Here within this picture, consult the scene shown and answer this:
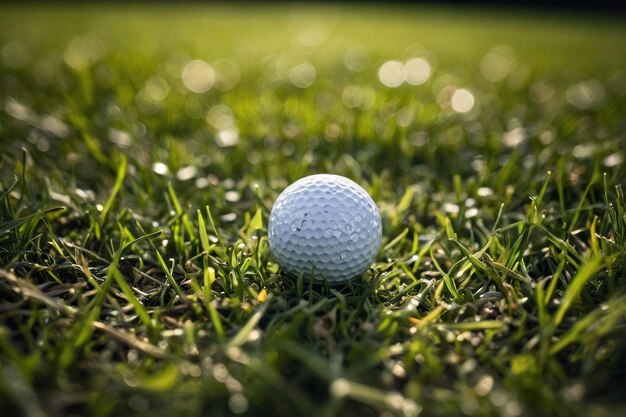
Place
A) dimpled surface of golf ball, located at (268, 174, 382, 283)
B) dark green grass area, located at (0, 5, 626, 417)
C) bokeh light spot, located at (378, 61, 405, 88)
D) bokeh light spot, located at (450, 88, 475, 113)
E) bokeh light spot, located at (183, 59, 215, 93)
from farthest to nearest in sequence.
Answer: bokeh light spot, located at (378, 61, 405, 88)
bokeh light spot, located at (183, 59, 215, 93)
bokeh light spot, located at (450, 88, 475, 113)
dimpled surface of golf ball, located at (268, 174, 382, 283)
dark green grass area, located at (0, 5, 626, 417)

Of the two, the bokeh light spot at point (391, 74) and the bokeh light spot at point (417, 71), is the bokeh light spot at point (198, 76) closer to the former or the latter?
the bokeh light spot at point (391, 74)

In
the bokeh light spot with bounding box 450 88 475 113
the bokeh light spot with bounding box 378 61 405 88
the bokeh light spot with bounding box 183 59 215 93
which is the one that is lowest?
the bokeh light spot with bounding box 183 59 215 93

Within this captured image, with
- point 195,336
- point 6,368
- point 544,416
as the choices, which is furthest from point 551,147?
point 6,368

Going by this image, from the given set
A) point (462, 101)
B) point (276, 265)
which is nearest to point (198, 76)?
point (462, 101)

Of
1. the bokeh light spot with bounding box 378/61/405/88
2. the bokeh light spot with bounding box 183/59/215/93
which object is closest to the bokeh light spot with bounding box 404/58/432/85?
the bokeh light spot with bounding box 378/61/405/88

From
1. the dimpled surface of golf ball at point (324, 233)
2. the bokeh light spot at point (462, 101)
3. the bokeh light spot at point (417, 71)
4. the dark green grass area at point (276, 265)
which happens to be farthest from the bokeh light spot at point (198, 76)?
the dimpled surface of golf ball at point (324, 233)

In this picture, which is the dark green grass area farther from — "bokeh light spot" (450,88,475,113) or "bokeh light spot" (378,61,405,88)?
"bokeh light spot" (378,61,405,88)

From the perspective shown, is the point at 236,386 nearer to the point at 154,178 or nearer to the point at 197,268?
the point at 197,268
